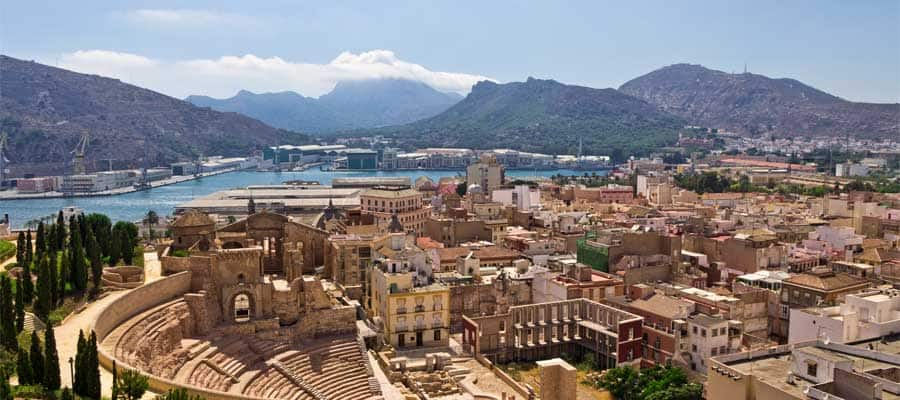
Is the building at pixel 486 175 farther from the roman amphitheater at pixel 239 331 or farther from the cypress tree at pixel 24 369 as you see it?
the cypress tree at pixel 24 369

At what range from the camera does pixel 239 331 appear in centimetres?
3116

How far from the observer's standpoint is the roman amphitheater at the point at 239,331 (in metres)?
26.7

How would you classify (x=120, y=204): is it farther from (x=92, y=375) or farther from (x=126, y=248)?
(x=92, y=375)

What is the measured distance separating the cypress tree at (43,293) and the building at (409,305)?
14.9 m

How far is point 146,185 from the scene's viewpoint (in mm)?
158375

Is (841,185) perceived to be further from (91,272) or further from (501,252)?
(91,272)

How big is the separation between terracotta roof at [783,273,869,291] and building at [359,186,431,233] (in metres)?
34.1

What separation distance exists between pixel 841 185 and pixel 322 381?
350ft

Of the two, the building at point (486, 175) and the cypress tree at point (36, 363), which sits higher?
the building at point (486, 175)

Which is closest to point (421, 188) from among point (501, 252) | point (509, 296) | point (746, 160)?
point (501, 252)

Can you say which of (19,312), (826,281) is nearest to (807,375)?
(826,281)

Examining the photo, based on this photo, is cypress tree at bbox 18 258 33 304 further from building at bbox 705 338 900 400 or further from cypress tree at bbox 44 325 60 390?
building at bbox 705 338 900 400

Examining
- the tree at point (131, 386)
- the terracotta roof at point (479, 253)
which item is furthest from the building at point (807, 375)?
the terracotta roof at point (479, 253)

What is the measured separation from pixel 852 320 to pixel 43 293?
32.1m
